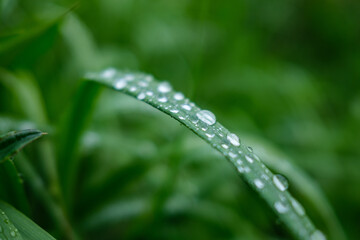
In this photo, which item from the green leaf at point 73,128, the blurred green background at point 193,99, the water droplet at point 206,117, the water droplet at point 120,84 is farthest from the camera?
the blurred green background at point 193,99

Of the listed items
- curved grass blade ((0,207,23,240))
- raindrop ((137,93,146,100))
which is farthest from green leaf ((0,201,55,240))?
raindrop ((137,93,146,100))

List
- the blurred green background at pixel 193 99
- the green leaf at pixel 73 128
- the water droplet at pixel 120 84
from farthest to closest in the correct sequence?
1. the blurred green background at pixel 193 99
2. the green leaf at pixel 73 128
3. the water droplet at pixel 120 84

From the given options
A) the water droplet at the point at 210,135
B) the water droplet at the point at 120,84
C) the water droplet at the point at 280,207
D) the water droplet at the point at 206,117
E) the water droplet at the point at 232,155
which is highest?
the water droplet at the point at 120,84

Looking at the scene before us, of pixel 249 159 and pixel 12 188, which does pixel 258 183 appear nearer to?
pixel 249 159

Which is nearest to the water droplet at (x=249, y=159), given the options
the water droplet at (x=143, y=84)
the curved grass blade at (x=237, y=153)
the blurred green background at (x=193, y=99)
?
the curved grass blade at (x=237, y=153)

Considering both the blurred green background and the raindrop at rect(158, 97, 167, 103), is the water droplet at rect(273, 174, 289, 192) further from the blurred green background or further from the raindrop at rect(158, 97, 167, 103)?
the raindrop at rect(158, 97, 167, 103)

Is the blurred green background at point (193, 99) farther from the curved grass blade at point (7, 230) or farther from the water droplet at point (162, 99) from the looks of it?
the curved grass blade at point (7, 230)

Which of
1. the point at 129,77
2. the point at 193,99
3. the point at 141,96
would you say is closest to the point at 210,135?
the point at 141,96

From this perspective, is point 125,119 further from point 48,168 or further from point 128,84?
point 128,84

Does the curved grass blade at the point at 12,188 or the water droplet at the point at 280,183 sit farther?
the curved grass blade at the point at 12,188
